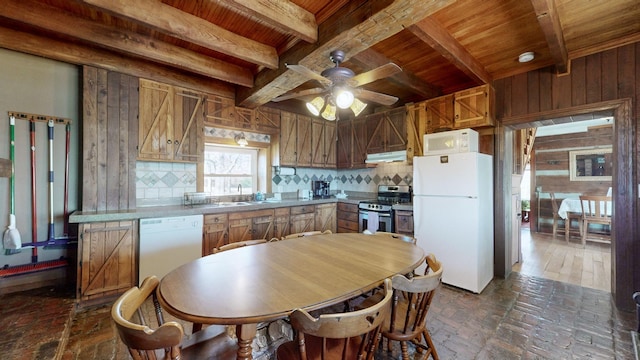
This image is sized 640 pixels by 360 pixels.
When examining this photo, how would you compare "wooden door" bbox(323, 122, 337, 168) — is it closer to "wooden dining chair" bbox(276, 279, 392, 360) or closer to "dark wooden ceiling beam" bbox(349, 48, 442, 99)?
"dark wooden ceiling beam" bbox(349, 48, 442, 99)

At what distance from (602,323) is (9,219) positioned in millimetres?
5652

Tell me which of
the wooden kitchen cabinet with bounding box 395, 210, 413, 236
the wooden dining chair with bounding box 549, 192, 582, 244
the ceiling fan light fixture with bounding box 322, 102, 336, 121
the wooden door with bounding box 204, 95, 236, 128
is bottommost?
the wooden dining chair with bounding box 549, 192, 582, 244

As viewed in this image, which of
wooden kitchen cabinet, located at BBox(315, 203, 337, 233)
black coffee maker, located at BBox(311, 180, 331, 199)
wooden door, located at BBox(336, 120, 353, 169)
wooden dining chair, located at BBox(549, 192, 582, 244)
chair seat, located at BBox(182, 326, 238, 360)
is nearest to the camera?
chair seat, located at BBox(182, 326, 238, 360)

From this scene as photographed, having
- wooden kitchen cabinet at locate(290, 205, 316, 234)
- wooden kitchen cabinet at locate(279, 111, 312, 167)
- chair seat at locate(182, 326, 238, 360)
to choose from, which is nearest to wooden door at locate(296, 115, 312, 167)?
wooden kitchen cabinet at locate(279, 111, 312, 167)

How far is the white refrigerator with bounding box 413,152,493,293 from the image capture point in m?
2.81

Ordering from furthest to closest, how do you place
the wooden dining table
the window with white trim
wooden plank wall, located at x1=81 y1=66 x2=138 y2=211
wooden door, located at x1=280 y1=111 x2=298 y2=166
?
wooden door, located at x1=280 y1=111 x2=298 y2=166 < the window with white trim < wooden plank wall, located at x1=81 y1=66 x2=138 y2=211 < the wooden dining table

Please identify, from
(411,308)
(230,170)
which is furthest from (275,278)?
(230,170)

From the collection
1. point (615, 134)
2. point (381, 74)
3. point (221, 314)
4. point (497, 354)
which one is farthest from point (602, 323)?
point (221, 314)

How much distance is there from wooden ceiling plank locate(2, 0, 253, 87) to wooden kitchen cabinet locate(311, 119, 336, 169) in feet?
6.62

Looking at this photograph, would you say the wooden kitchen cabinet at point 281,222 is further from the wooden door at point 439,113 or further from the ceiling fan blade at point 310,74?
the wooden door at point 439,113

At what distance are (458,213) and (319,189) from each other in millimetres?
2504

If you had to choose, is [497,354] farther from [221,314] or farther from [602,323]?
[221,314]

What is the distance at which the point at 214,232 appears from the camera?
3.15m

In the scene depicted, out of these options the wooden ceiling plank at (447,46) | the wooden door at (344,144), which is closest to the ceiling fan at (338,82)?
the wooden ceiling plank at (447,46)
